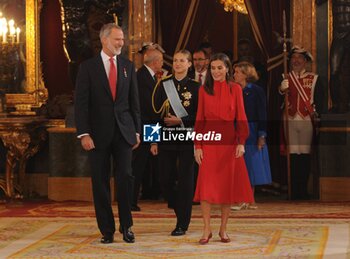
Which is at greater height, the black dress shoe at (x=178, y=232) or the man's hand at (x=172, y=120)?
the man's hand at (x=172, y=120)

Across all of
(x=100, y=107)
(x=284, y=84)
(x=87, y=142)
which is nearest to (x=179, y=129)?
(x=100, y=107)

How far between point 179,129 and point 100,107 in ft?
2.67

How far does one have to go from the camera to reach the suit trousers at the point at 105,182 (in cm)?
728

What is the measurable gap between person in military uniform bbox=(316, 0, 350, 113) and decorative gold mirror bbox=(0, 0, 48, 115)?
337 cm

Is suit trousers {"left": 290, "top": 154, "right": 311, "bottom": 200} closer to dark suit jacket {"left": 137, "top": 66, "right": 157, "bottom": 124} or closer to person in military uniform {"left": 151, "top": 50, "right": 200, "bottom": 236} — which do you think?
dark suit jacket {"left": 137, "top": 66, "right": 157, "bottom": 124}

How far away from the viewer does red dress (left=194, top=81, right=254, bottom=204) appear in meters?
7.16

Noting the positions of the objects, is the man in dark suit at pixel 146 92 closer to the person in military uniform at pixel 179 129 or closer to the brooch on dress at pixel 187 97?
the person in military uniform at pixel 179 129

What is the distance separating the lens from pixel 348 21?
1059 cm


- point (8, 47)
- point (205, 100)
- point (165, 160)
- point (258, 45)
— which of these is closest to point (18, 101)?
point (8, 47)

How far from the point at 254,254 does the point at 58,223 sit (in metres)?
2.45

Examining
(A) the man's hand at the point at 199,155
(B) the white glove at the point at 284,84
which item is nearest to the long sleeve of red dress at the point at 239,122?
(A) the man's hand at the point at 199,155

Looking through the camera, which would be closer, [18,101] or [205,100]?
[205,100]

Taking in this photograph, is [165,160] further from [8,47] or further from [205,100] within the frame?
[8,47]

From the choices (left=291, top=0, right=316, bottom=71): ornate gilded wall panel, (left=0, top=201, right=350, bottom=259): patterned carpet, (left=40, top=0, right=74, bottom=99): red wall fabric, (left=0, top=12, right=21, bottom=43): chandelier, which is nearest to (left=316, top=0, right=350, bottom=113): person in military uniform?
(left=291, top=0, right=316, bottom=71): ornate gilded wall panel
